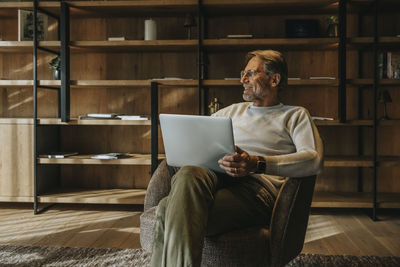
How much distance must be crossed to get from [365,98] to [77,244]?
2.55m

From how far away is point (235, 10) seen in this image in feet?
10.6

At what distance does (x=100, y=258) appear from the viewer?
211 cm

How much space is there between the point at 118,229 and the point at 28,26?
1.83 meters

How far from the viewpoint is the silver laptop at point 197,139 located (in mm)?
1432

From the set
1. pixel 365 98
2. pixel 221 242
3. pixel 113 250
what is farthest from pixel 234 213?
pixel 365 98

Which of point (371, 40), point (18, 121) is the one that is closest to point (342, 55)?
point (371, 40)

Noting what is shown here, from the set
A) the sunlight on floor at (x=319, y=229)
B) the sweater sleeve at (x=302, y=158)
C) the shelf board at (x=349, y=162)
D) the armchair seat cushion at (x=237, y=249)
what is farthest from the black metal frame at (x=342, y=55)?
the armchair seat cushion at (x=237, y=249)

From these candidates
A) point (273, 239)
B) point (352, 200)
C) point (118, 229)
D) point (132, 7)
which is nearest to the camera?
point (273, 239)

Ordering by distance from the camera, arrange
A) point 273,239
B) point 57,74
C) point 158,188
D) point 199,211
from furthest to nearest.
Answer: point 57,74, point 158,188, point 273,239, point 199,211

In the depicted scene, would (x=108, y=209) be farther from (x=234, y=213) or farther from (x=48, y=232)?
(x=234, y=213)

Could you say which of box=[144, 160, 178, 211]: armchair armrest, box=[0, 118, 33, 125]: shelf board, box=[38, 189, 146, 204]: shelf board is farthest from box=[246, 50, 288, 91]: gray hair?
box=[0, 118, 33, 125]: shelf board

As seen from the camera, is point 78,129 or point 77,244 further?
point 78,129

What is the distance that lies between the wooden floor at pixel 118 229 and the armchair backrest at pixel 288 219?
0.90 m

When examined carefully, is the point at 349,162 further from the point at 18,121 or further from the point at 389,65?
the point at 18,121
